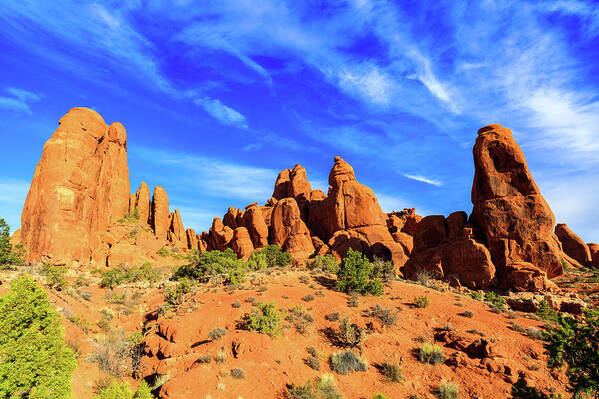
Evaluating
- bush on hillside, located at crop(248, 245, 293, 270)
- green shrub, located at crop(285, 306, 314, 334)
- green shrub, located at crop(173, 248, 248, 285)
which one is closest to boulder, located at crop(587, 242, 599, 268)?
bush on hillside, located at crop(248, 245, 293, 270)

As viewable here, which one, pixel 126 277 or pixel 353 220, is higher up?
pixel 353 220

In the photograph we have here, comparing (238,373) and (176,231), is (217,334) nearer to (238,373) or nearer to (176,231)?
(238,373)

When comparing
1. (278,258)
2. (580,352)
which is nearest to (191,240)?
(278,258)

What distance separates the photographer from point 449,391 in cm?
902

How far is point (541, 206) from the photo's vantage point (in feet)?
86.1

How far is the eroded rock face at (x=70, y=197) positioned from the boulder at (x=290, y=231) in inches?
1054

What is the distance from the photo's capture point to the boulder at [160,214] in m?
60.2

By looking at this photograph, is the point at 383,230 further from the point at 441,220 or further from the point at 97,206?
the point at 97,206

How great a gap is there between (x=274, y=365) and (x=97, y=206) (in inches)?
1795

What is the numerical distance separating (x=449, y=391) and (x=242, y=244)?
1761 inches

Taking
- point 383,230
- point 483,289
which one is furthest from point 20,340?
point 383,230

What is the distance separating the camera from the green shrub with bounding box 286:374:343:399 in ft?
29.7

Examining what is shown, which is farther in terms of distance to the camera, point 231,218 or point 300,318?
point 231,218

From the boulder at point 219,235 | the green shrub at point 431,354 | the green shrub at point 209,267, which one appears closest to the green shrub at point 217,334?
the green shrub at point 431,354
